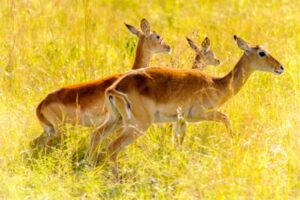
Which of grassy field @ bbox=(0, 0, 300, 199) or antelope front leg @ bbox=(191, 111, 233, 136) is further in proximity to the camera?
antelope front leg @ bbox=(191, 111, 233, 136)

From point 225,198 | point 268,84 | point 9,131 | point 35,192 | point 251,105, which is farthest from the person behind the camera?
point 268,84

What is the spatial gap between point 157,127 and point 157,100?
56 centimetres

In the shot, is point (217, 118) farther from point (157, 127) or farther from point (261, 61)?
point (261, 61)

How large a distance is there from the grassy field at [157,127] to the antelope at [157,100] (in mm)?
146

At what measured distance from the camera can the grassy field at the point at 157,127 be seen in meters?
6.14

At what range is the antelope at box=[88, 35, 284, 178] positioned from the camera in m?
7.09

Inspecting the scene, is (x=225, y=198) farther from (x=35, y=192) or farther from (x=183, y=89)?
(x=183, y=89)

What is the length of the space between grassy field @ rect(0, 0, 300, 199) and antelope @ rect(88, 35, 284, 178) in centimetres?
15

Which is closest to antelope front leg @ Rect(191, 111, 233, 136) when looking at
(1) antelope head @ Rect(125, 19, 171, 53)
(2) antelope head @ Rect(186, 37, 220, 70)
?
(2) antelope head @ Rect(186, 37, 220, 70)

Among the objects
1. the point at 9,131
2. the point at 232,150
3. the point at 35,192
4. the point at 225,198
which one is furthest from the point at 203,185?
the point at 9,131

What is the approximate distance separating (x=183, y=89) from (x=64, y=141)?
3.39ft

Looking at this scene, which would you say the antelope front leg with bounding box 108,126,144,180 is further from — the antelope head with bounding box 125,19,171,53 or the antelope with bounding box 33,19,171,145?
the antelope head with bounding box 125,19,171,53

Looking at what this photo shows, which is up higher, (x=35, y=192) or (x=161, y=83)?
(x=161, y=83)

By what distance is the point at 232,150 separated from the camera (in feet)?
21.6
